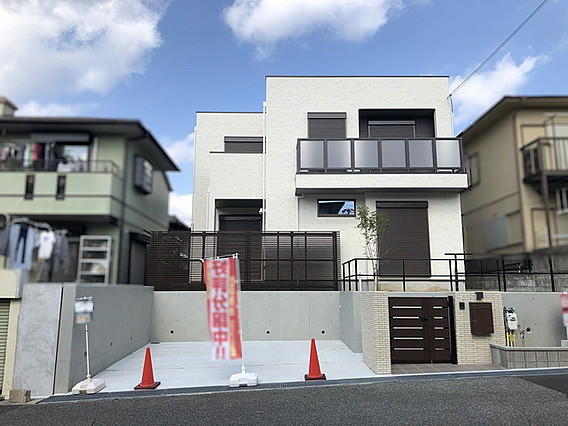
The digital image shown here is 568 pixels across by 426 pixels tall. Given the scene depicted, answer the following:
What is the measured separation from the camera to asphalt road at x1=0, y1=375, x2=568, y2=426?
6.07m

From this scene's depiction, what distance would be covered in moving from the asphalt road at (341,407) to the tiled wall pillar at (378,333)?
0.85 m

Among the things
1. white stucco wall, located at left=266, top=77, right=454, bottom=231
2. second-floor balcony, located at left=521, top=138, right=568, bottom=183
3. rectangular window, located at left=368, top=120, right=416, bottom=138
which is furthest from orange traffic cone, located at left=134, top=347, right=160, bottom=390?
rectangular window, located at left=368, top=120, right=416, bottom=138

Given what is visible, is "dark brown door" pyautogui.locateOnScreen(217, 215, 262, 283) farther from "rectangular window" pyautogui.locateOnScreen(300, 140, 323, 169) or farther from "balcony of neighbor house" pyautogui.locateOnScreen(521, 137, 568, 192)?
"balcony of neighbor house" pyautogui.locateOnScreen(521, 137, 568, 192)

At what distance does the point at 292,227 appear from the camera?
1370cm

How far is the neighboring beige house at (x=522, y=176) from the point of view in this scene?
4.08 ft

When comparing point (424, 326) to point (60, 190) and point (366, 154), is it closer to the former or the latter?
point (366, 154)

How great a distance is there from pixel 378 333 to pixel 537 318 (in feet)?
16.0

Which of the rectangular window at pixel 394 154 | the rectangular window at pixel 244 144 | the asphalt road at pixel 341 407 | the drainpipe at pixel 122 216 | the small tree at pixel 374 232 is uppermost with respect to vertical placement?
the rectangular window at pixel 244 144

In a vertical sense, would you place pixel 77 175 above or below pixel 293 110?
below

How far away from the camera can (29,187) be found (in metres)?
1.46

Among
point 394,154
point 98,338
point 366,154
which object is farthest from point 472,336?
point 98,338

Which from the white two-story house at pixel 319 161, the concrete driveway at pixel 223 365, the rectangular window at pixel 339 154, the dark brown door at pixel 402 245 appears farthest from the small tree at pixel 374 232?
the concrete driveway at pixel 223 365

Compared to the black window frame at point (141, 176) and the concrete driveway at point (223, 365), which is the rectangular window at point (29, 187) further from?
the concrete driveway at point (223, 365)

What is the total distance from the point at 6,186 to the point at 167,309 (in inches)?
471
